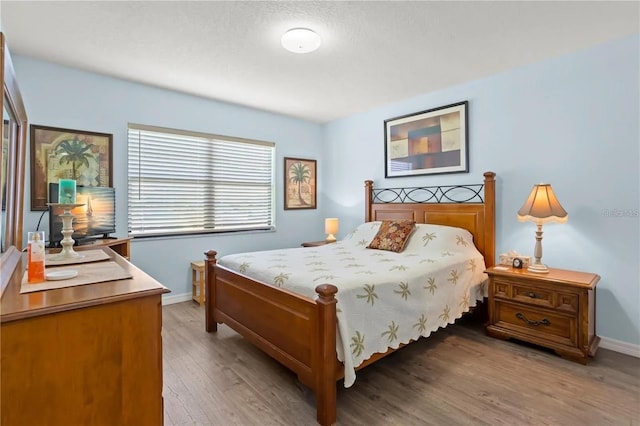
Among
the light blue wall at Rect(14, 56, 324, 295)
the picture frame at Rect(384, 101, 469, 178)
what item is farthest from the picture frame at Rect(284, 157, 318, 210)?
the picture frame at Rect(384, 101, 469, 178)

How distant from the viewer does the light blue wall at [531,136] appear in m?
2.55

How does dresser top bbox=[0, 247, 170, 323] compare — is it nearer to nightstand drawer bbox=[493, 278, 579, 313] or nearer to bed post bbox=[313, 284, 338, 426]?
bed post bbox=[313, 284, 338, 426]

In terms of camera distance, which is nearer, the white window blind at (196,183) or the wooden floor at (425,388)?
the wooden floor at (425,388)

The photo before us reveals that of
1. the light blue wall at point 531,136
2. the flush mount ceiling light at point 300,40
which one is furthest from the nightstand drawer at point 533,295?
the flush mount ceiling light at point 300,40

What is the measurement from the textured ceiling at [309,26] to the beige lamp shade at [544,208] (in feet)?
3.95

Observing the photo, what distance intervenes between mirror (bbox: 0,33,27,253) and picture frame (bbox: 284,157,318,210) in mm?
3058

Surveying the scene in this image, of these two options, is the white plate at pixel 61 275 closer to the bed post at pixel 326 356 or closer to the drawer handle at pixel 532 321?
the bed post at pixel 326 356

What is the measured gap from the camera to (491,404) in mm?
1893

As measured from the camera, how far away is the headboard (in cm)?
320

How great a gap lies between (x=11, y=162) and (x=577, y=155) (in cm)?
398

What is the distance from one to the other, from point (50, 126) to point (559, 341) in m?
4.69

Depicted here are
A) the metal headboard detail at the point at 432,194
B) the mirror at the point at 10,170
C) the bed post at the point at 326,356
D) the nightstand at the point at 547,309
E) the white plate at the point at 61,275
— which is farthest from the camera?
the metal headboard detail at the point at 432,194

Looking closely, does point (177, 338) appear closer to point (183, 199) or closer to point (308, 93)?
point (183, 199)

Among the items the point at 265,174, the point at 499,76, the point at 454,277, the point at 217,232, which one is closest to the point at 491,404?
the point at 454,277
